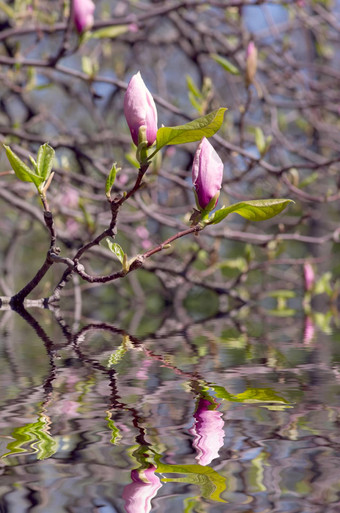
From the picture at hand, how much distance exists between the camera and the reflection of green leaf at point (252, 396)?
50 centimetres

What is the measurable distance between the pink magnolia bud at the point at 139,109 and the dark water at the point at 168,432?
243mm

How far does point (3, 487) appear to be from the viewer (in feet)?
0.99

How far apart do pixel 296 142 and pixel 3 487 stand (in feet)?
10.8

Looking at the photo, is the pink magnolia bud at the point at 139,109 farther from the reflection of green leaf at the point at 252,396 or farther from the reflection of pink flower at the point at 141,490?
the reflection of pink flower at the point at 141,490

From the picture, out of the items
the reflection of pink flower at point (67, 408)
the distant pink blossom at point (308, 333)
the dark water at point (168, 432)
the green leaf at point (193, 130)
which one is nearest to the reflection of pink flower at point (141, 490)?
the dark water at point (168, 432)

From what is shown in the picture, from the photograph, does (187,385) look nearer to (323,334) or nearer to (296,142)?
(323,334)

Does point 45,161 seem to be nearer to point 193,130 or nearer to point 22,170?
point 22,170

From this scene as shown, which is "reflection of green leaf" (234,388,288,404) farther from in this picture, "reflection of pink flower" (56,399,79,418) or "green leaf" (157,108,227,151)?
"green leaf" (157,108,227,151)

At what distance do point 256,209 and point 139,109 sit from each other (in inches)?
6.1

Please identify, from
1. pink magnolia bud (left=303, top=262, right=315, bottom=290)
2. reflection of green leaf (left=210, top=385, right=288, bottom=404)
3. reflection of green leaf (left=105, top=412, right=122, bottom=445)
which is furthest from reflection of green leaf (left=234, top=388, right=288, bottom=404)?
pink magnolia bud (left=303, top=262, right=315, bottom=290)

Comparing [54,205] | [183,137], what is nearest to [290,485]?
[183,137]

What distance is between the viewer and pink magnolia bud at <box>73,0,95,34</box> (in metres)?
1.16

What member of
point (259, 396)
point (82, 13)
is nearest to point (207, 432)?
point (259, 396)

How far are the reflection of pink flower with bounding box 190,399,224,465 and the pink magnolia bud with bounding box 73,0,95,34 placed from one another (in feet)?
2.97
